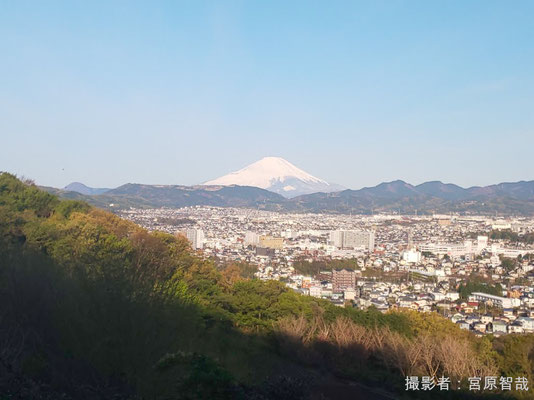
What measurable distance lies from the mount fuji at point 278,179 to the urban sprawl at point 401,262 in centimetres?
5366

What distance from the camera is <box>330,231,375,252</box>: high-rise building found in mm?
32759

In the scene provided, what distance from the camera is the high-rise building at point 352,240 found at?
3276 cm

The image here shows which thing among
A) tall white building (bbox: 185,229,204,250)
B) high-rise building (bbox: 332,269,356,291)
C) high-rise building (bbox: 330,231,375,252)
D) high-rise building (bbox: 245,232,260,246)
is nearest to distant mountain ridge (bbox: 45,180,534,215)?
high-rise building (bbox: 245,232,260,246)

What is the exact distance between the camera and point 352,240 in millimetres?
33375

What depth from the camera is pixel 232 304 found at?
990cm

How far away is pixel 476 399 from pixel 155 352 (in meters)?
3.46

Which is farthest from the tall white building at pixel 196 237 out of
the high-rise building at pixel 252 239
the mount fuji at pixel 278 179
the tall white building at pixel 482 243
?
the mount fuji at pixel 278 179

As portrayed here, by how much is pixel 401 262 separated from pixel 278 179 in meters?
82.8

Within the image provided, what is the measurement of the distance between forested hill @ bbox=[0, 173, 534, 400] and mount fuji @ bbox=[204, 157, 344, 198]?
86.0m

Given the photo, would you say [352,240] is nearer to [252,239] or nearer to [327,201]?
[252,239]

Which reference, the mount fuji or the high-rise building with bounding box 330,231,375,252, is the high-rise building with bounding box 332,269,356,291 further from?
the mount fuji

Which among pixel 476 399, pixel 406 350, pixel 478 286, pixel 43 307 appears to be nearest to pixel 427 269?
pixel 478 286

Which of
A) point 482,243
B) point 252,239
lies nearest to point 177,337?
point 252,239

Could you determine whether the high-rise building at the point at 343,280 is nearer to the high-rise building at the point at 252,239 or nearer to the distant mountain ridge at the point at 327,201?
the high-rise building at the point at 252,239
